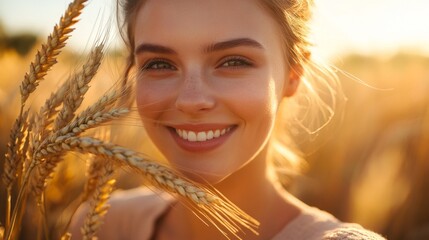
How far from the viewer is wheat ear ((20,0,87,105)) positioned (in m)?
1.06

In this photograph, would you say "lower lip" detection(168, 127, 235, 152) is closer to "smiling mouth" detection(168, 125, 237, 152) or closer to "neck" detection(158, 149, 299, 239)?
"smiling mouth" detection(168, 125, 237, 152)

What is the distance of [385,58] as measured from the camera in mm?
4336

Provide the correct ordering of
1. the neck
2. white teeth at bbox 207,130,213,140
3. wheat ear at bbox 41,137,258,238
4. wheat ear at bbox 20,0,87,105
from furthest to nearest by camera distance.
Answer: the neck
white teeth at bbox 207,130,213,140
wheat ear at bbox 20,0,87,105
wheat ear at bbox 41,137,258,238

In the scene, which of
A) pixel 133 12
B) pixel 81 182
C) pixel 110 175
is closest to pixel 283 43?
pixel 133 12

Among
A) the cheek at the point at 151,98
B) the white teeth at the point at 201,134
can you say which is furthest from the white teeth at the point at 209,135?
the cheek at the point at 151,98

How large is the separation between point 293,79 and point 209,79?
1.49 ft

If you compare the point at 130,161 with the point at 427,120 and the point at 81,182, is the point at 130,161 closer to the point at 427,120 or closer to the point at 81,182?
the point at 81,182

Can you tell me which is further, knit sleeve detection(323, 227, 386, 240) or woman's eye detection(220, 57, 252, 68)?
woman's eye detection(220, 57, 252, 68)

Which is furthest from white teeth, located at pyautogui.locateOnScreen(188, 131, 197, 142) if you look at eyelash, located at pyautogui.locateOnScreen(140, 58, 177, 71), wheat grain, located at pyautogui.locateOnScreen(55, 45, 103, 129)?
wheat grain, located at pyautogui.locateOnScreen(55, 45, 103, 129)

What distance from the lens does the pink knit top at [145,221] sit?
1805mm

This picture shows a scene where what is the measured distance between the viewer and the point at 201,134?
159 cm

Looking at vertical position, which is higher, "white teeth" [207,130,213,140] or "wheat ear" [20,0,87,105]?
"wheat ear" [20,0,87,105]

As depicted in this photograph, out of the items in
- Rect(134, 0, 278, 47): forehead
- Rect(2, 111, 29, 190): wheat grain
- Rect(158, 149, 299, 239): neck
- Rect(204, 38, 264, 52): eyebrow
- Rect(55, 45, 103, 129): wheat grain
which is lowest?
Rect(158, 149, 299, 239): neck

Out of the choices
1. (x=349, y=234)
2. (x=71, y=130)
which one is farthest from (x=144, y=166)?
(x=349, y=234)
